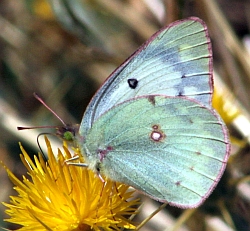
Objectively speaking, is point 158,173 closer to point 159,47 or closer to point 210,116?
point 210,116

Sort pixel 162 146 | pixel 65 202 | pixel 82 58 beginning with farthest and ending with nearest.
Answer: pixel 82 58 < pixel 162 146 < pixel 65 202

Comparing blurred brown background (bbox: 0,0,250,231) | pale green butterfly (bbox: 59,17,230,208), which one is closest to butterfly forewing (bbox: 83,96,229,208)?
pale green butterfly (bbox: 59,17,230,208)

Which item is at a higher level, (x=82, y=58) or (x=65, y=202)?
(x=82, y=58)

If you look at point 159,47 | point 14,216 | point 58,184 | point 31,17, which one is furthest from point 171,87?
point 31,17

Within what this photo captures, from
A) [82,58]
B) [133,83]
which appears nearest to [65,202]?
[133,83]

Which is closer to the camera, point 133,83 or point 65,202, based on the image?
point 65,202

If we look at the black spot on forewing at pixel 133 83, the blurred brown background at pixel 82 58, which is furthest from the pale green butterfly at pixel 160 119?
the blurred brown background at pixel 82 58

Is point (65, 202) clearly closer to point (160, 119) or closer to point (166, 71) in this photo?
point (160, 119)

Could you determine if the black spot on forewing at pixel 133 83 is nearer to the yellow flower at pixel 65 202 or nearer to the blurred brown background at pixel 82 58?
the yellow flower at pixel 65 202
